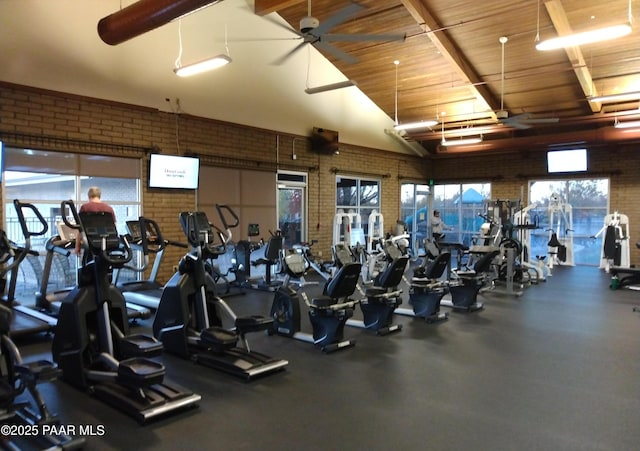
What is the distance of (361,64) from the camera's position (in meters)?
10.2

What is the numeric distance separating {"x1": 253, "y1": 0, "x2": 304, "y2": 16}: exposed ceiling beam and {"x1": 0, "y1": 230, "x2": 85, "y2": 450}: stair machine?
5.88m

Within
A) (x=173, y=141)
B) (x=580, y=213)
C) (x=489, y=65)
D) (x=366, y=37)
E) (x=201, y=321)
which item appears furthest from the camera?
(x=580, y=213)

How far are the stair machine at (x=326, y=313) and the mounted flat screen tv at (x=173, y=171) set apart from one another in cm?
403

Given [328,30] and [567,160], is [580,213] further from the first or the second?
[328,30]

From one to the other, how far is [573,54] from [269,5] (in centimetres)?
560

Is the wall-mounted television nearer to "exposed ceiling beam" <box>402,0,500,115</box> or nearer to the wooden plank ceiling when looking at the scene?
the wooden plank ceiling

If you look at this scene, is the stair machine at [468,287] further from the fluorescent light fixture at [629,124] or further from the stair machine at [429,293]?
the fluorescent light fixture at [629,124]

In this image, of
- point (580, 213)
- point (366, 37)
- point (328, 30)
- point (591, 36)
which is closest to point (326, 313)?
point (328, 30)

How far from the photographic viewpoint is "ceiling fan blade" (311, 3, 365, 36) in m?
4.80

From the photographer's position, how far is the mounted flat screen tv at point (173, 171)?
8070mm

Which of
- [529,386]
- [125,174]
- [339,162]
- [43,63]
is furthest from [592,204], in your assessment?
[43,63]

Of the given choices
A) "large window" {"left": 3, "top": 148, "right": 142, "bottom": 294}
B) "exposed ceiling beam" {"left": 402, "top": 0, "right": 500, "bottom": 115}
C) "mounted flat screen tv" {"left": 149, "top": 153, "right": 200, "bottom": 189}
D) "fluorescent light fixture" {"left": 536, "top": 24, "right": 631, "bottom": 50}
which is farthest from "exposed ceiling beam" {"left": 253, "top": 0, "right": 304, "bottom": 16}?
"fluorescent light fixture" {"left": 536, "top": 24, "right": 631, "bottom": 50}

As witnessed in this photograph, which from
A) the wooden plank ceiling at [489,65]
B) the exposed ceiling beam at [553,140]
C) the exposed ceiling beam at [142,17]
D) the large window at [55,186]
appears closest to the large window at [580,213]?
the exposed ceiling beam at [553,140]

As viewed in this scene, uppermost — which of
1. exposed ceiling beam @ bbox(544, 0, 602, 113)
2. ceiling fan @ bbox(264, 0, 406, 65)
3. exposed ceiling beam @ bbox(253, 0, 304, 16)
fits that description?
exposed ceiling beam @ bbox(253, 0, 304, 16)
